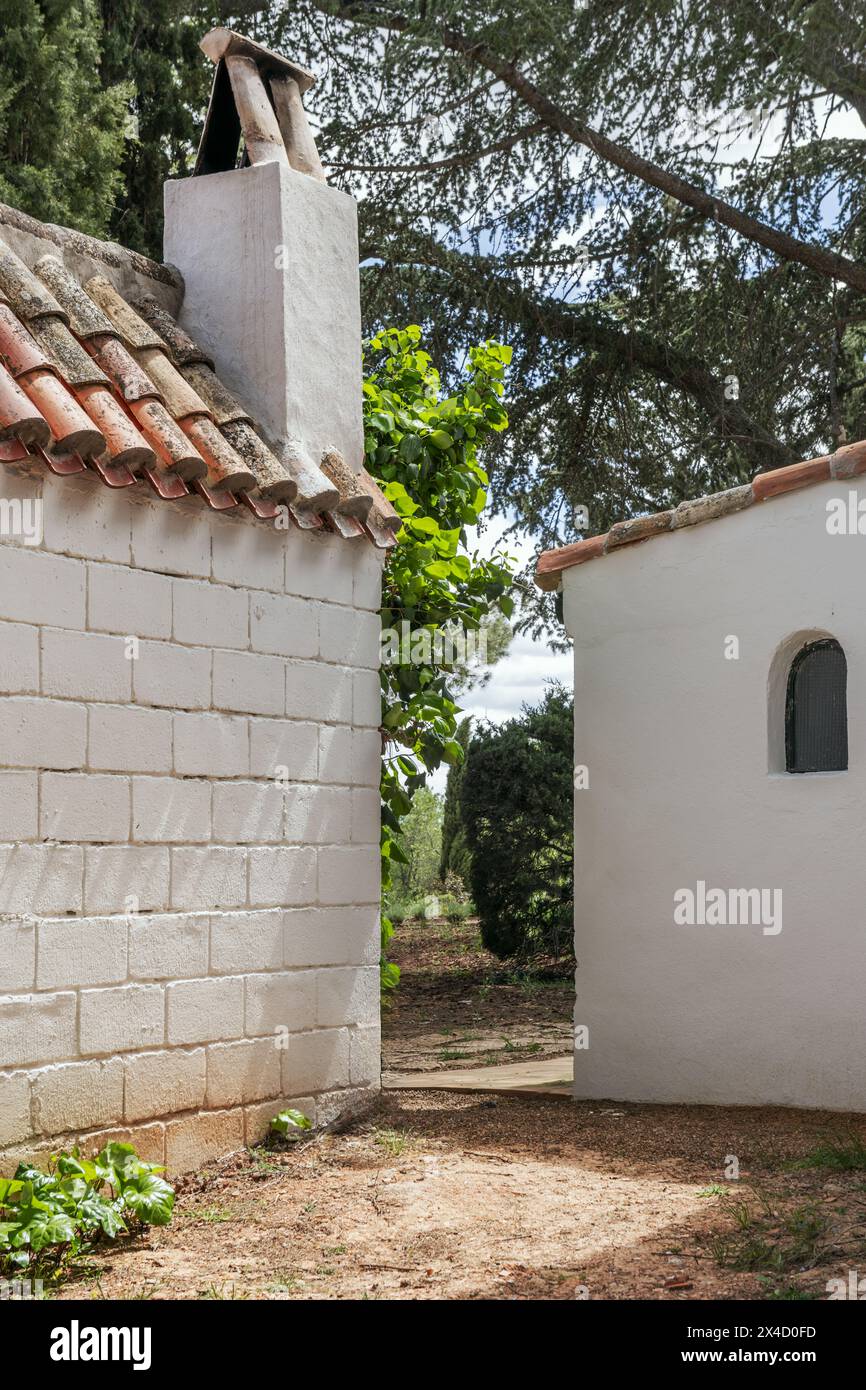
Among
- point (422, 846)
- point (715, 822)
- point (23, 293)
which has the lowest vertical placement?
point (422, 846)

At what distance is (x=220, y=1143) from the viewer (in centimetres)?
517

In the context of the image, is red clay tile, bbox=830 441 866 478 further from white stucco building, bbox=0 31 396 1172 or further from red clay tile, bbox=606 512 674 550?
white stucco building, bbox=0 31 396 1172

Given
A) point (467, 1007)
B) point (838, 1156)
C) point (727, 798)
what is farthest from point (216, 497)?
point (467, 1007)

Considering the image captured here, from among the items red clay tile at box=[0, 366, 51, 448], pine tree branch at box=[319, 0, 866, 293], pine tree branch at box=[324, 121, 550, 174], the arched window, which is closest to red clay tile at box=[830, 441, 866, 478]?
the arched window

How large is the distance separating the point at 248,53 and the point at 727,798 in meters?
4.37

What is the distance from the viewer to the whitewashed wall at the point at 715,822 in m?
6.20

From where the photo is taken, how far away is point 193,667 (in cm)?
515

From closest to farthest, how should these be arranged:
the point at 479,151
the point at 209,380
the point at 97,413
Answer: the point at 97,413
the point at 209,380
the point at 479,151

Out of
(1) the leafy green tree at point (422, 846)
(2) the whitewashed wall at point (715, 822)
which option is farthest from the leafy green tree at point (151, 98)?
(2) the whitewashed wall at point (715, 822)

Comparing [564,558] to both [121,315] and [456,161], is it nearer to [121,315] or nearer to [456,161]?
[121,315]

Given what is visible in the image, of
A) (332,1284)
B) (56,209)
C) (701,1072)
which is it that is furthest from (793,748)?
(56,209)

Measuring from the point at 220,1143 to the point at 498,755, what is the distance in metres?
8.14

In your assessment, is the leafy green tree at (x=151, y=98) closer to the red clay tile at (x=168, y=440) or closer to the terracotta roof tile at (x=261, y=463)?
the terracotta roof tile at (x=261, y=463)
